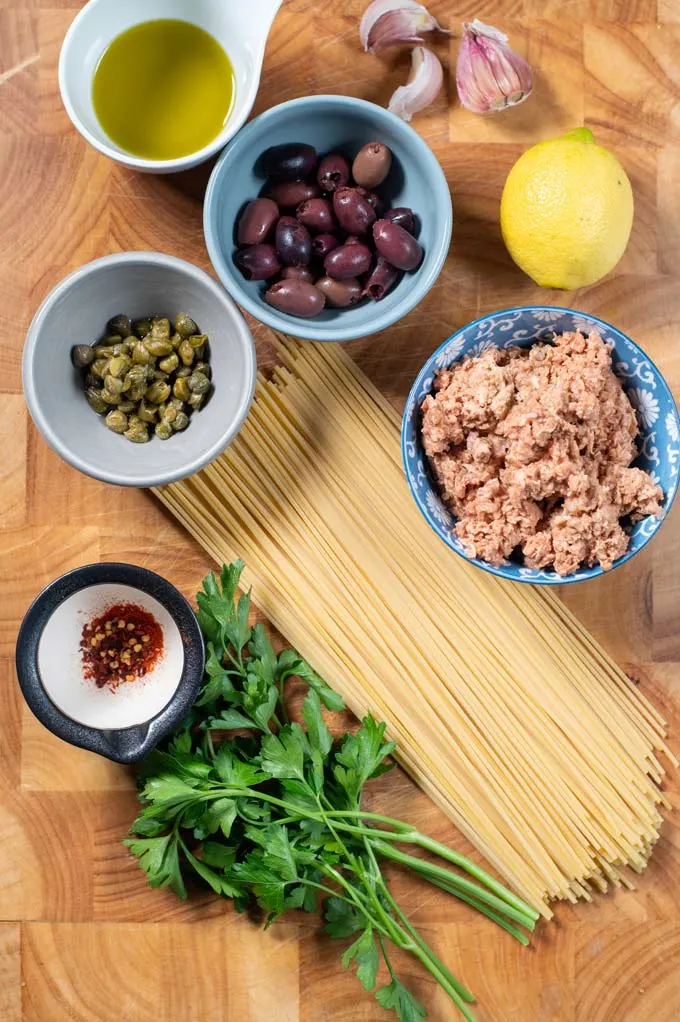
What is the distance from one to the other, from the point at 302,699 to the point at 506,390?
2.28ft

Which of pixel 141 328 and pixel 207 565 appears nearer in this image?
pixel 141 328

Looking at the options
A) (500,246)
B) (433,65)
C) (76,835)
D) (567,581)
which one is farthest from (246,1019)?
(433,65)

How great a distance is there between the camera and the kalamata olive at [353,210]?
1516 mm

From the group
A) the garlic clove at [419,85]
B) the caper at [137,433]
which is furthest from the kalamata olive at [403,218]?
the caper at [137,433]

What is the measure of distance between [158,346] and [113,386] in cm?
10

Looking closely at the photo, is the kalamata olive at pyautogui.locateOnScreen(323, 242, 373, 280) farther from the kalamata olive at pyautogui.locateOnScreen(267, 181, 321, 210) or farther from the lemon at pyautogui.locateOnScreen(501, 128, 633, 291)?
the lemon at pyautogui.locateOnScreen(501, 128, 633, 291)

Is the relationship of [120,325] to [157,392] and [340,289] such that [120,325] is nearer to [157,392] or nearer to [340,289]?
[157,392]

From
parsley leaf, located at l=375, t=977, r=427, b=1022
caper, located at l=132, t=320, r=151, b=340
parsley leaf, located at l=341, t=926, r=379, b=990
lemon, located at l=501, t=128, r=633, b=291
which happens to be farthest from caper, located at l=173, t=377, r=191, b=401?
parsley leaf, located at l=375, t=977, r=427, b=1022

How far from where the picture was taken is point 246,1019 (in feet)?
5.58

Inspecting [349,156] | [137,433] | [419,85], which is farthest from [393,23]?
[137,433]

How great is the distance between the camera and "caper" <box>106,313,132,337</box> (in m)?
1.58

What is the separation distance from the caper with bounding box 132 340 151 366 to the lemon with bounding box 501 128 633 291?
65cm

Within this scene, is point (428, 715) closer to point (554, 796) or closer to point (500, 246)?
point (554, 796)

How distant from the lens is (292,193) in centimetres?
155
